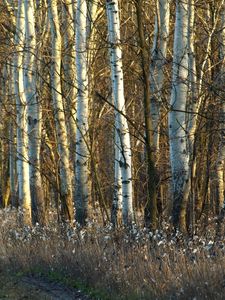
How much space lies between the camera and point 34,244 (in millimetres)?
12188

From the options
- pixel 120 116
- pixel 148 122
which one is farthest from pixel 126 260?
pixel 120 116

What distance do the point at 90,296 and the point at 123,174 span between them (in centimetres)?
257

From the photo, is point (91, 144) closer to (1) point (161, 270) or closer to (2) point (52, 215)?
(2) point (52, 215)

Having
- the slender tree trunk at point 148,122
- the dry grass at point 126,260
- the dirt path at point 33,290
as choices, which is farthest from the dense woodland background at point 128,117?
the dirt path at point 33,290

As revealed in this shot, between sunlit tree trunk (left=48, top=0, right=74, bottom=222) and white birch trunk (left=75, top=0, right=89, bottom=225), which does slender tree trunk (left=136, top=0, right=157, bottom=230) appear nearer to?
white birch trunk (left=75, top=0, right=89, bottom=225)

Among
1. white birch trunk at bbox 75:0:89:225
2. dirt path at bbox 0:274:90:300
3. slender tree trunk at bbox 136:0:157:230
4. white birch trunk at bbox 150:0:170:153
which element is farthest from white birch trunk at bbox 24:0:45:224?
slender tree trunk at bbox 136:0:157:230

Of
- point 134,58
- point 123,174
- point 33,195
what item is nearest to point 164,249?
point 123,174

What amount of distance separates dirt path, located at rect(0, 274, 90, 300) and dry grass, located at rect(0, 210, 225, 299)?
269 millimetres

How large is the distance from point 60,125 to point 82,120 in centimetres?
188

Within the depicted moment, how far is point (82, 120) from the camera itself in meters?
12.8

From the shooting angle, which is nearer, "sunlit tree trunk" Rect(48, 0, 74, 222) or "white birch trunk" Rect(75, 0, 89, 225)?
"white birch trunk" Rect(75, 0, 89, 225)

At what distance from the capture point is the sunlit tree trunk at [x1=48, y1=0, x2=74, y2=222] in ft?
48.1

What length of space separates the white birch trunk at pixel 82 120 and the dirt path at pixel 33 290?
8.73 feet

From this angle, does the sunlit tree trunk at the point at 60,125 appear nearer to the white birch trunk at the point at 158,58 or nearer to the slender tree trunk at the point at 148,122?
the white birch trunk at the point at 158,58
